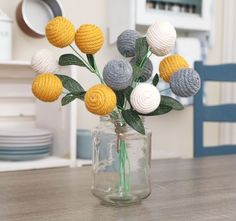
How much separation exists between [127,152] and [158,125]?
67.4 inches

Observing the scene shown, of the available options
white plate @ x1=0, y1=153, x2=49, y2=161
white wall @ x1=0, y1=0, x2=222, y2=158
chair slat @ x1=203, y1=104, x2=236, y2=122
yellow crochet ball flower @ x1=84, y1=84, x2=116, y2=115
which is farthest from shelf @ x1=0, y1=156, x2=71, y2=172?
yellow crochet ball flower @ x1=84, y1=84, x2=116, y2=115

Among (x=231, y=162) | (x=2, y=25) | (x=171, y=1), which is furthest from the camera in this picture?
(x=171, y=1)

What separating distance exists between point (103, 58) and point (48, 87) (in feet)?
5.16

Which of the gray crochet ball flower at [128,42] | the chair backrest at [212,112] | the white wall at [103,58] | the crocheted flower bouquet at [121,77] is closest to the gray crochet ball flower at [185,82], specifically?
the crocheted flower bouquet at [121,77]

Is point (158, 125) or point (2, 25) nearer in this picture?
point (2, 25)

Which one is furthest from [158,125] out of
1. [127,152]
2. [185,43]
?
[127,152]

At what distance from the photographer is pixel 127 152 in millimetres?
754

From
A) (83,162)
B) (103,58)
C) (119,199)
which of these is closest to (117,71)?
(119,199)

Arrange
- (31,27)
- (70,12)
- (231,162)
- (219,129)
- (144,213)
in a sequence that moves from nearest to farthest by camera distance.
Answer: (144,213) < (231,162) < (31,27) < (70,12) < (219,129)

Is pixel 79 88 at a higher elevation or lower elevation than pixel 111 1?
lower

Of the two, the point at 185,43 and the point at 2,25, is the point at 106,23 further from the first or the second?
the point at 2,25

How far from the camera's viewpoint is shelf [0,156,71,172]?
5.44ft

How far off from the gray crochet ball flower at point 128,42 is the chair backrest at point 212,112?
2.94ft

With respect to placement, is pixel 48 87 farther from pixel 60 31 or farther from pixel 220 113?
pixel 220 113
